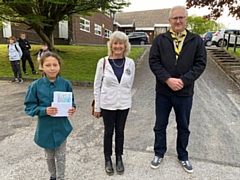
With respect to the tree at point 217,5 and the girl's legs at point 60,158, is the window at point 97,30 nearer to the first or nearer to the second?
the tree at point 217,5

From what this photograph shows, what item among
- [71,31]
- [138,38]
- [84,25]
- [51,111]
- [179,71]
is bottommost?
[51,111]

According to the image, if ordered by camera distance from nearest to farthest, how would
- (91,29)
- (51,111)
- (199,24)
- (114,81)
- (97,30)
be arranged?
(51,111), (114,81), (91,29), (97,30), (199,24)

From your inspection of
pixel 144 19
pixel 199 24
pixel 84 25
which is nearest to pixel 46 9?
pixel 84 25

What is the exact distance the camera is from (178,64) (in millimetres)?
2547

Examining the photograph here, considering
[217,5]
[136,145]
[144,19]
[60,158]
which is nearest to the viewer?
[60,158]

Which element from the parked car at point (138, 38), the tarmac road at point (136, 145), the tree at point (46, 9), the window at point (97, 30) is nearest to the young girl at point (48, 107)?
the tarmac road at point (136, 145)

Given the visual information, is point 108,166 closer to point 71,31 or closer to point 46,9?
point 46,9

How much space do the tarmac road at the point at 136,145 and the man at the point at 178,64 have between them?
26cm

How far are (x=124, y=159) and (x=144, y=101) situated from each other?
288 centimetres

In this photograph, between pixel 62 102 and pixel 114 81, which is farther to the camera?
pixel 114 81

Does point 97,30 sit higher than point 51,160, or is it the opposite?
point 97,30

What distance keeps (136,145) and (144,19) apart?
39410 mm

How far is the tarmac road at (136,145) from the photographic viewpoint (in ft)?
8.67

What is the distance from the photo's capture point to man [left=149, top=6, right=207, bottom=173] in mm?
2506
